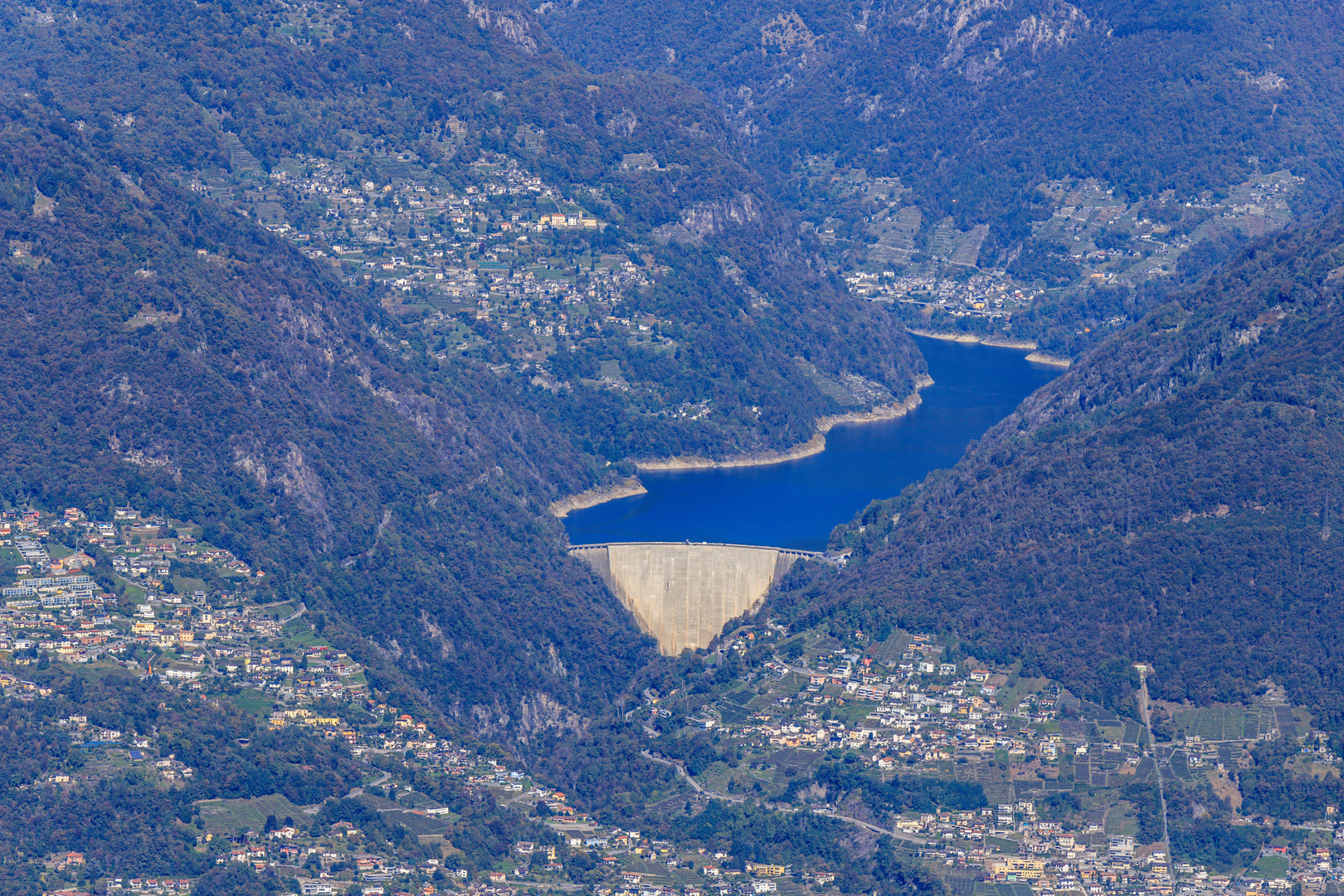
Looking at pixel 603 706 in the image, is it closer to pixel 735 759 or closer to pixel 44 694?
pixel 735 759

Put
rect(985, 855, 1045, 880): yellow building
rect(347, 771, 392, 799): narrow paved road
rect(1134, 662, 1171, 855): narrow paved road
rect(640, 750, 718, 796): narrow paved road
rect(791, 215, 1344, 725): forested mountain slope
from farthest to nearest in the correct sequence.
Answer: rect(791, 215, 1344, 725): forested mountain slope < rect(640, 750, 718, 796): narrow paved road < rect(1134, 662, 1171, 855): narrow paved road < rect(347, 771, 392, 799): narrow paved road < rect(985, 855, 1045, 880): yellow building

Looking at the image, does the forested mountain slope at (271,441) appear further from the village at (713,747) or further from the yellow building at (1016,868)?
the yellow building at (1016,868)

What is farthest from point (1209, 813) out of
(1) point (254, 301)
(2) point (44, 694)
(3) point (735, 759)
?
(1) point (254, 301)

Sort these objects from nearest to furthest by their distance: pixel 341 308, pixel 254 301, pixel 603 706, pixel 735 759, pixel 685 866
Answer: pixel 685 866 → pixel 735 759 → pixel 603 706 → pixel 254 301 → pixel 341 308

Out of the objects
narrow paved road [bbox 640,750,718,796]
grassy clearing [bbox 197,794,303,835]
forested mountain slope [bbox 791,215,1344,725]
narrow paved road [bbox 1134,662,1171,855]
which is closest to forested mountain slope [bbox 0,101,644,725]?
narrow paved road [bbox 640,750,718,796]

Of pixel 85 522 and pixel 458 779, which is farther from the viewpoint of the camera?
pixel 85 522

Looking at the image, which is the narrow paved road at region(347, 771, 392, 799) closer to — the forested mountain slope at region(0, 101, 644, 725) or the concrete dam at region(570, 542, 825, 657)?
the forested mountain slope at region(0, 101, 644, 725)
